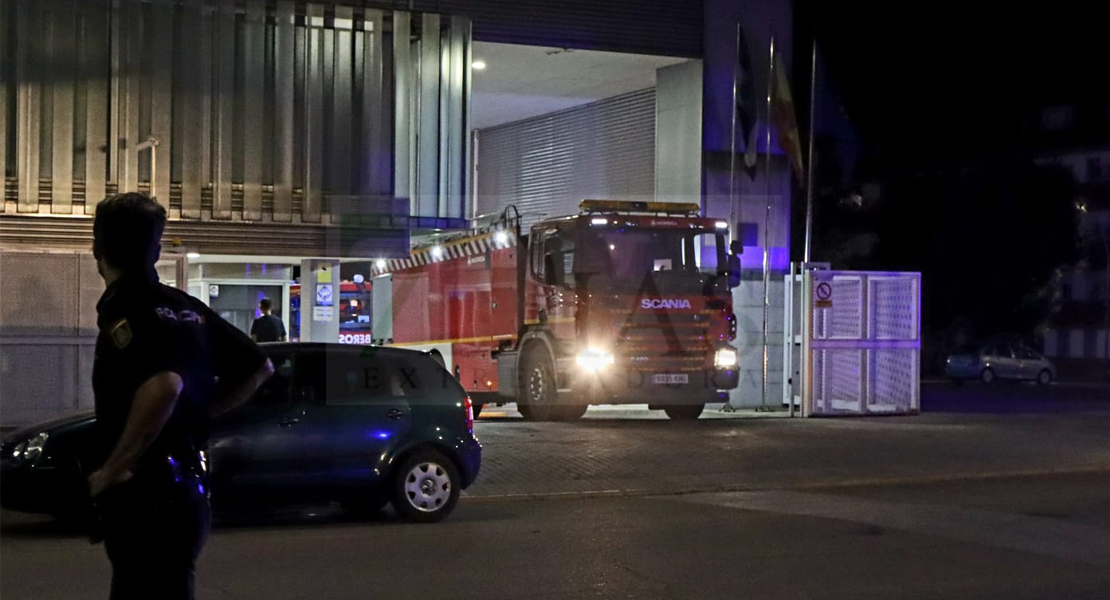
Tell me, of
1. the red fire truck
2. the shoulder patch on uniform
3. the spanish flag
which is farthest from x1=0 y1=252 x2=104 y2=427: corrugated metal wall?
the shoulder patch on uniform

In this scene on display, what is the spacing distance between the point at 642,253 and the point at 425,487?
8356 millimetres

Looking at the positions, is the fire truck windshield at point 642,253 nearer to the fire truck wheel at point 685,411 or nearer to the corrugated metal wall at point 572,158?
the fire truck wheel at point 685,411

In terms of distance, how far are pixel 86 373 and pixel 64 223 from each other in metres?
2.07

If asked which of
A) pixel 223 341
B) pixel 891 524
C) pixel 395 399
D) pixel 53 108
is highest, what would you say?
pixel 53 108

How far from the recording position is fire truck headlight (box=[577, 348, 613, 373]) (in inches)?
723

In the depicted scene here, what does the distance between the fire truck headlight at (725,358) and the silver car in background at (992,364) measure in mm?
23998

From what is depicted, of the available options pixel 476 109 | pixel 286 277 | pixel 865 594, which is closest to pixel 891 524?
pixel 865 594

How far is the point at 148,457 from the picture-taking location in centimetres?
388

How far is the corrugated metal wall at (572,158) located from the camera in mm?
25094

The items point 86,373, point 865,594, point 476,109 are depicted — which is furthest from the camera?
point 476,109

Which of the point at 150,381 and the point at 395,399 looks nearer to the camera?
the point at 150,381

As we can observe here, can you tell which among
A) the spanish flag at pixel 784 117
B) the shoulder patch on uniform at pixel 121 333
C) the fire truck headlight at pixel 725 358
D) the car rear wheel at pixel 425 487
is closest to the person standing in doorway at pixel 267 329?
the fire truck headlight at pixel 725 358

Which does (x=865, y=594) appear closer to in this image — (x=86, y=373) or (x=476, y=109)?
(x=86, y=373)

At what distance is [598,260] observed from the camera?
720 inches
